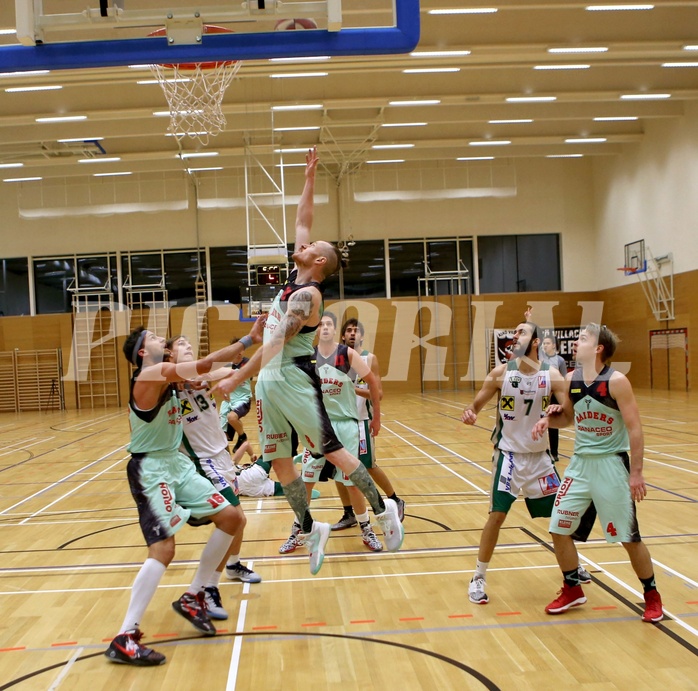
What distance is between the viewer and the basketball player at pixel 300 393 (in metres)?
4.89

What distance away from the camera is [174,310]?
27781 millimetres

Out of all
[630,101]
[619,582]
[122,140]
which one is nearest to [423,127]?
[630,101]

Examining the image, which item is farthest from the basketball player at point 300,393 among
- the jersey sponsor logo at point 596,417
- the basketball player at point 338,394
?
the jersey sponsor logo at point 596,417

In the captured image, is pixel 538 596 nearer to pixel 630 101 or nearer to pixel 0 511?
pixel 0 511

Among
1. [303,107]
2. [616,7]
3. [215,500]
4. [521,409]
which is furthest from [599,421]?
[303,107]

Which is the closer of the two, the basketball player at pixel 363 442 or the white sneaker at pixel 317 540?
the white sneaker at pixel 317 540

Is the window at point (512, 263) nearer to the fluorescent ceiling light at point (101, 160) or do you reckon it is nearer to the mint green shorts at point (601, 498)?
the fluorescent ceiling light at point (101, 160)

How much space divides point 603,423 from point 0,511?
275 inches

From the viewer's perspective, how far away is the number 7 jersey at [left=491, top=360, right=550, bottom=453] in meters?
5.19

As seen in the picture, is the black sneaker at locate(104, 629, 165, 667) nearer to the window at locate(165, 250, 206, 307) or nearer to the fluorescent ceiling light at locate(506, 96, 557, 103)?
the fluorescent ceiling light at locate(506, 96, 557, 103)

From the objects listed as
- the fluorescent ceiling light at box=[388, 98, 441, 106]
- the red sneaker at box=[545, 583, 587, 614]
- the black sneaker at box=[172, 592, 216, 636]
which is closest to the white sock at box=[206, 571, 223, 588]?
the black sneaker at box=[172, 592, 216, 636]

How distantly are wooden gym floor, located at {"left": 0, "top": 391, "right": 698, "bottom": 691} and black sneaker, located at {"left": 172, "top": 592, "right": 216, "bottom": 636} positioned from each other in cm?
9

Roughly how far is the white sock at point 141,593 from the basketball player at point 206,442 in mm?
896

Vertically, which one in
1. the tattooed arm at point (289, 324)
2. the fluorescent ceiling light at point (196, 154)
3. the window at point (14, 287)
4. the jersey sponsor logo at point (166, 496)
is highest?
the fluorescent ceiling light at point (196, 154)
